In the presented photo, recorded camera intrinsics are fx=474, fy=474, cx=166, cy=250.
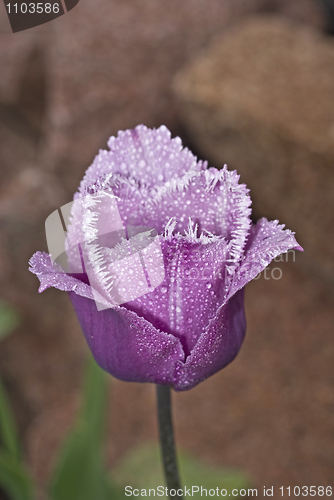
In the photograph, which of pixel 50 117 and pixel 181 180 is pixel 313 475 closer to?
pixel 181 180

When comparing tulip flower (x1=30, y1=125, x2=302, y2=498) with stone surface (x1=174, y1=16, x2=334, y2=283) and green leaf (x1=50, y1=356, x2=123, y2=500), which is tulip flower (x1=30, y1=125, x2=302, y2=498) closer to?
green leaf (x1=50, y1=356, x2=123, y2=500)

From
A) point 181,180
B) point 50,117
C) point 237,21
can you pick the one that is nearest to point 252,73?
point 237,21

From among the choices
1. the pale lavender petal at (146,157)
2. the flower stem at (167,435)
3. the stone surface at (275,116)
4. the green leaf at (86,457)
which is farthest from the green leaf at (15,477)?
the stone surface at (275,116)

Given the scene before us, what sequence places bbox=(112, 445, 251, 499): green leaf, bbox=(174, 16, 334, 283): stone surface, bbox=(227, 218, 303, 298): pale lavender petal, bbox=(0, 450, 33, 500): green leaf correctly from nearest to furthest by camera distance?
bbox=(227, 218, 303, 298): pale lavender petal, bbox=(0, 450, 33, 500): green leaf, bbox=(112, 445, 251, 499): green leaf, bbox=(174, 16, 334, 283): stone surface

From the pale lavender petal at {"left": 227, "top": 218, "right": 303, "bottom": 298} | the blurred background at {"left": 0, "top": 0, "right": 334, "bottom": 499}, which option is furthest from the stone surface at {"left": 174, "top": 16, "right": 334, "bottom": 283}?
the pale lavender petal at {"left": 227, "top": 218, "right": 303, "bottom": 298}

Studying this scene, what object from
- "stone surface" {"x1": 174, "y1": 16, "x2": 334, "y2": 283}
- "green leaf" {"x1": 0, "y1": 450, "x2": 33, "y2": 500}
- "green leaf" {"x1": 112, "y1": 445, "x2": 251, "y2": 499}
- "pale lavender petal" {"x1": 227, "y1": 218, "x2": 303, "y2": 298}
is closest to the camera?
"pale lavender petal" {"x1": 227, "y1": 218, "x2": 303, "y2": 298}

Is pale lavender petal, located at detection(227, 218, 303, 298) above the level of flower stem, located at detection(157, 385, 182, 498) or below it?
above

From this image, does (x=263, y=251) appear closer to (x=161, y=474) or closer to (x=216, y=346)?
(x=216, y=346)
